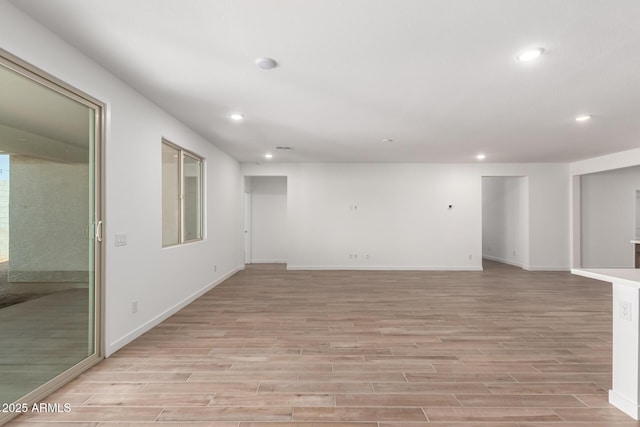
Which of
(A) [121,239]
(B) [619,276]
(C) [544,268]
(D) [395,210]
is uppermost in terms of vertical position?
(D) [395,210]

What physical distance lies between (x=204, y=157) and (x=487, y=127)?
A: 4535 millimetres

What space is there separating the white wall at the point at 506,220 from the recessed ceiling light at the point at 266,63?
7.54 m

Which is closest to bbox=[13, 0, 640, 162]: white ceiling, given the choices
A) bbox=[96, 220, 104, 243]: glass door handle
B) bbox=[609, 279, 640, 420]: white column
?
bbox=[96, 220, 104, 243]: glass door handle

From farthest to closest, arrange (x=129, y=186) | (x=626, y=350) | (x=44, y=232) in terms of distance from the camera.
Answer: (x=129, y=186)
(x=44, y=232)
(x=626, y=350)

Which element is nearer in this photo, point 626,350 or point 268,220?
point 626,350

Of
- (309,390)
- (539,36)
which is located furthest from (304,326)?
(539,36)

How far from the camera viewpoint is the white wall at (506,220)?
7.87m

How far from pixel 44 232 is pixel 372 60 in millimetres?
2866

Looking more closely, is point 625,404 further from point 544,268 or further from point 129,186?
point 544,268

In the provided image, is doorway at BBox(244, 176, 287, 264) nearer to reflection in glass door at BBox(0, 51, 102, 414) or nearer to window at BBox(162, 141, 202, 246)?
window at BBox(162, 141, 202, 246)

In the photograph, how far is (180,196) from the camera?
4.58m

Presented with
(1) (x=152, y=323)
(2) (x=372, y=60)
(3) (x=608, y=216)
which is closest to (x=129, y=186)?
(1) (x=152, y=323)

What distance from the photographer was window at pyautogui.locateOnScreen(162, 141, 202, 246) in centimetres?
418

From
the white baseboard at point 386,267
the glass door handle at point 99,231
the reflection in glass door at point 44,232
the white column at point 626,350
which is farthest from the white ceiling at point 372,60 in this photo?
the white baseboard at point 386,267
